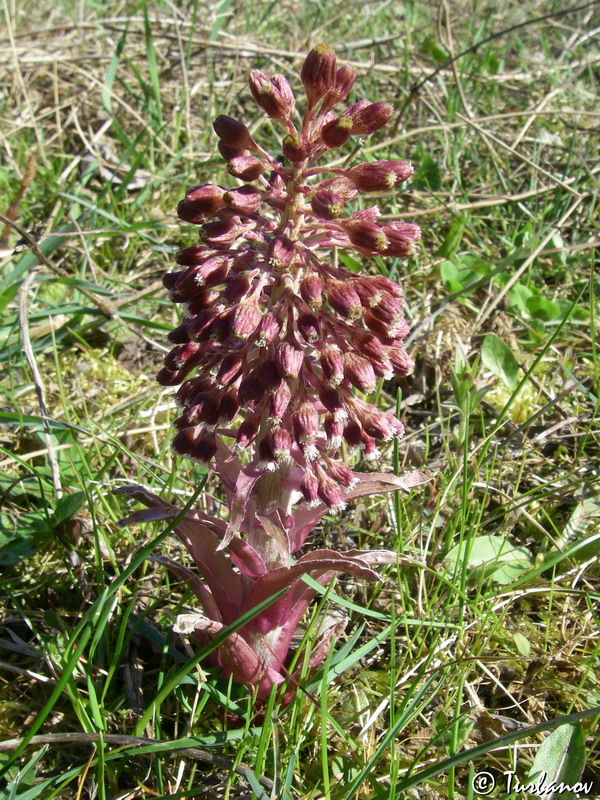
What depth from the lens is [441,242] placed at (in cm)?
466

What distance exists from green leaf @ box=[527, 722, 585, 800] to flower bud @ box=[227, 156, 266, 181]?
2.00 m

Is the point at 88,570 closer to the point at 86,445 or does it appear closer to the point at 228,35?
the point at 86,445

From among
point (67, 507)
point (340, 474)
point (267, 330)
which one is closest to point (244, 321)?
point (267, 330)

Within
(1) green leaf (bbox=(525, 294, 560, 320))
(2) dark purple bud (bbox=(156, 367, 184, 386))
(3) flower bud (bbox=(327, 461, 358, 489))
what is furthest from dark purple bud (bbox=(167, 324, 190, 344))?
(1) green leaf (bbox=(525, 294, 560, 320))

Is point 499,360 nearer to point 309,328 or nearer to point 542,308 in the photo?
point 542,308

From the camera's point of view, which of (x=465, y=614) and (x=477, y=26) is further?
(x=477, y=26)

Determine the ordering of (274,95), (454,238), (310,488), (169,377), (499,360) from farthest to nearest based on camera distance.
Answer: (454,238)
(499,360)
(169,377)
(310,488)
(274,95)

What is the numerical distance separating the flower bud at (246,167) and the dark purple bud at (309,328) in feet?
1.56

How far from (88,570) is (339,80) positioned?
2.12 meters

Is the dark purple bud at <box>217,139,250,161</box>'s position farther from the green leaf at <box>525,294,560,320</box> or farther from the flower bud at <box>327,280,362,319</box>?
the green leaf at <box>525,294,560,320</box>

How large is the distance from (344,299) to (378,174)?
42 centimetres

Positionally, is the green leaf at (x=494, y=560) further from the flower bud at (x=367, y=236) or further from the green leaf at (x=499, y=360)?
the flower bud at (x=367, y=236)

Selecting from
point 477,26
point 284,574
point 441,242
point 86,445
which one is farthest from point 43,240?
point 477,26

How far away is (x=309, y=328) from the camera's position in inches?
87.1
